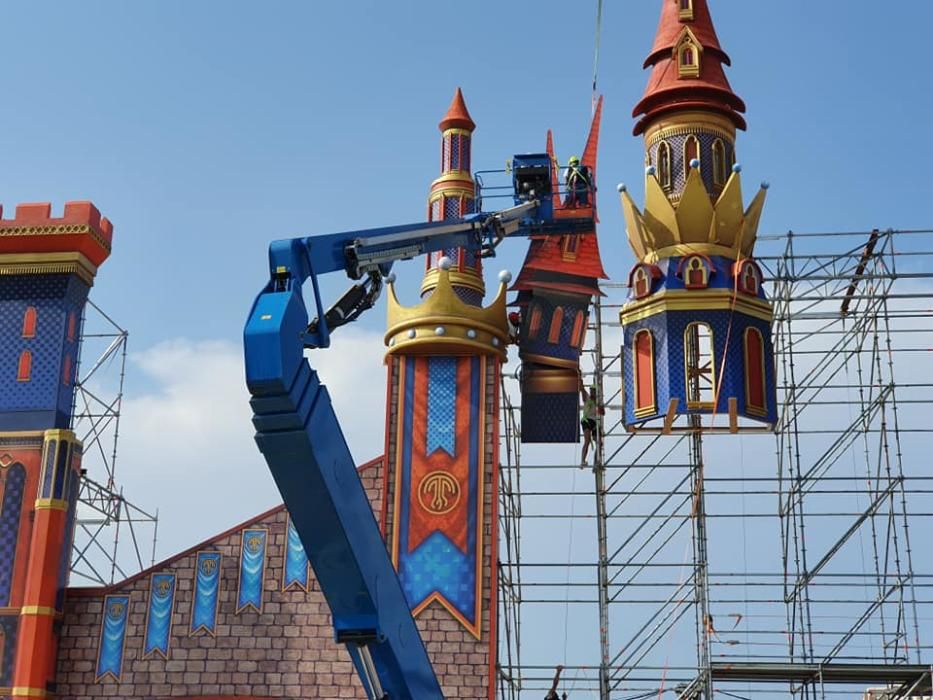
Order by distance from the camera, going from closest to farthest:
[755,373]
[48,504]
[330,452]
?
[330,452], [48,504], [755,373]

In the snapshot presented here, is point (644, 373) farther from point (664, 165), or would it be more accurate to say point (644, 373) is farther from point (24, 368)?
point (24, 368)

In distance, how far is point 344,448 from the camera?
43.0 ft

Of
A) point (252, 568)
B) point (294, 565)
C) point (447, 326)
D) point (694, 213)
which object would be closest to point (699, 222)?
point (694, 213)

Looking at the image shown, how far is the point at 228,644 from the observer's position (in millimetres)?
22297

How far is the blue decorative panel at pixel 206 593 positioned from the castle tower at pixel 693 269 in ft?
23.8

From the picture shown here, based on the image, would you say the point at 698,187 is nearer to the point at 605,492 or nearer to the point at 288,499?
the point at 605,492

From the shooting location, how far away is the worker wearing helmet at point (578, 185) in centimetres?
Answer: 2430

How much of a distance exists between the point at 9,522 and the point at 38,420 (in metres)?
1.73

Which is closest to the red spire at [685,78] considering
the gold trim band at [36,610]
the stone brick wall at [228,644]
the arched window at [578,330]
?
the arched window at [578,330]

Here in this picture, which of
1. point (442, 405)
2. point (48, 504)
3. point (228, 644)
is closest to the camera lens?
point (228, 644)

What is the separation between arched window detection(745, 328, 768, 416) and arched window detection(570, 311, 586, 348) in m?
2.74

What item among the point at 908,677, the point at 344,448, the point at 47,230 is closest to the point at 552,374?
the point at 908,677

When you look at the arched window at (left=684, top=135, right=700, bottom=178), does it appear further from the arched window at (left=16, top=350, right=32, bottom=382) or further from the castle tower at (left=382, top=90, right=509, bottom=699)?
the arched window at (left=16, top=350, right=32, bottom=382)

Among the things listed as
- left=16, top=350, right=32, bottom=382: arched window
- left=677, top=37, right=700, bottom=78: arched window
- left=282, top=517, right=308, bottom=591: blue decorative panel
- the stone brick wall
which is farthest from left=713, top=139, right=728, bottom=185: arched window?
left=16, top=350, right=32, bottom=382: arched window
